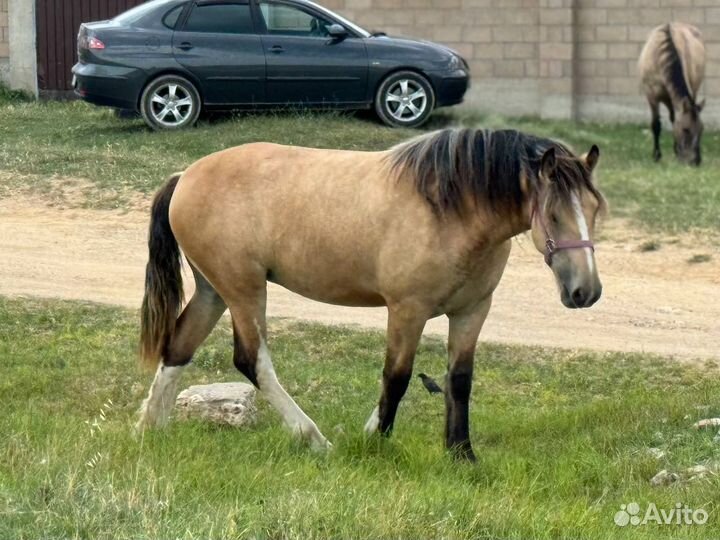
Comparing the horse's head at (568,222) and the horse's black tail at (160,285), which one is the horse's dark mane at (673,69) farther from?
the horse's head at (568,222)

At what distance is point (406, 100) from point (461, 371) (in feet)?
35.6

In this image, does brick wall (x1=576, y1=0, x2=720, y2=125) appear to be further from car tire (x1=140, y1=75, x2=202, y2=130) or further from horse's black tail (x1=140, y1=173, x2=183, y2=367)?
horse's black tail (x1=140, y1=173, x2=183, y2=367)

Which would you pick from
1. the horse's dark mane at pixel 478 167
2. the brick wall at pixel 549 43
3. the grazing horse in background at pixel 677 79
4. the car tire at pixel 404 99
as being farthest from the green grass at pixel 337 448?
the brick wall at pixel 549 43

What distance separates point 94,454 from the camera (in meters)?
5.17

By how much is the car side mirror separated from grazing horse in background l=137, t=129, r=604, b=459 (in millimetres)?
10192

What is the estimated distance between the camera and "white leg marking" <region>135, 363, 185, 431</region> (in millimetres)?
6371

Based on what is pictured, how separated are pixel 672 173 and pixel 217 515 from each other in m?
11.7

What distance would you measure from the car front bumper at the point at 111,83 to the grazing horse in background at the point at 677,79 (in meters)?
6.44

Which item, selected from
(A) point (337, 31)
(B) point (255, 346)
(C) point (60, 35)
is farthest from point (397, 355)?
(C) point (60, 35)

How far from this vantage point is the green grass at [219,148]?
42.7ft

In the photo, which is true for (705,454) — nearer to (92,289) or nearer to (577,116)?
(92,289)

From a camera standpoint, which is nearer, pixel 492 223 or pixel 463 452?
pixel 492 223

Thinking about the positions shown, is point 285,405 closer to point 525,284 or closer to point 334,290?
point 334,290

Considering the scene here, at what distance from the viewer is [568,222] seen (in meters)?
5.38
